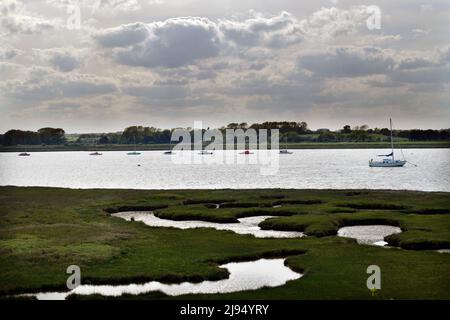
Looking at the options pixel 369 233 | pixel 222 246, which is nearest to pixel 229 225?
pixel 222 246

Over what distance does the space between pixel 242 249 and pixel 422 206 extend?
1344 inches

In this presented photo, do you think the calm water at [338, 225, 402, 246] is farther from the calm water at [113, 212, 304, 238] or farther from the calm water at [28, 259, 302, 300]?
the calm water at [28, 259, 302, 300]

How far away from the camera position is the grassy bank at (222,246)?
117 feet

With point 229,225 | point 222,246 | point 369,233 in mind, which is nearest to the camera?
point 222,246

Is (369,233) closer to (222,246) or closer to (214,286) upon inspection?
(222,246)

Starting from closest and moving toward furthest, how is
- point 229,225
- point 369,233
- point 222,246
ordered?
point 222,246, point 369,233, point 229,225

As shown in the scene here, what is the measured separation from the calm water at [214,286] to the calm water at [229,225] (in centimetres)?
1392

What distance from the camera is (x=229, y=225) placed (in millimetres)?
62656

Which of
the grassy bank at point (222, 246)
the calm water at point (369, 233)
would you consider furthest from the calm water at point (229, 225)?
the calm water at point (369, 233)

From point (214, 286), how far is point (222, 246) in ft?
38.0

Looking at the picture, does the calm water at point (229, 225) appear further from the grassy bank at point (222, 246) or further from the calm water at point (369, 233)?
→ the calm water at point (369, 233)

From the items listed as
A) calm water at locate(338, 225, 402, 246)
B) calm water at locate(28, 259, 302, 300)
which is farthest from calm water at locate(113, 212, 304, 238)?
calm water at locate(28, 259, 302, 300)
